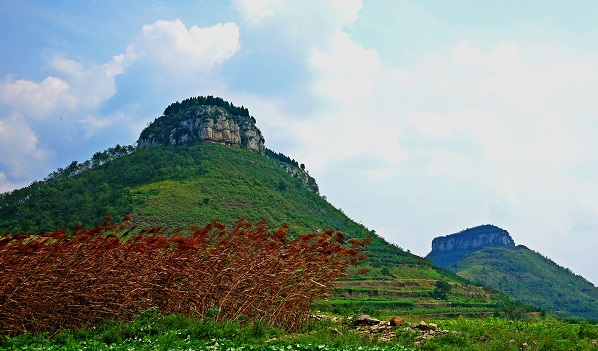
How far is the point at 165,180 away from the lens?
3452 inches

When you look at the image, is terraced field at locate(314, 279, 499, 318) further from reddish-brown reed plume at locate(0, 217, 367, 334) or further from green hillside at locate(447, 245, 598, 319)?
green hillside at locate(447, 245, 598, 319)

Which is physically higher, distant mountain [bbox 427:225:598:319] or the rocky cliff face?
the rocky cliff face

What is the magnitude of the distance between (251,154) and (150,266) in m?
103

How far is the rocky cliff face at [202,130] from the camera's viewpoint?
114562 mm

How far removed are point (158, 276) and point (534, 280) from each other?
13522cm

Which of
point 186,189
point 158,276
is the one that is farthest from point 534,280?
point 158,276

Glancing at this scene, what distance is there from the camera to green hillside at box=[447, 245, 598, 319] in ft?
361

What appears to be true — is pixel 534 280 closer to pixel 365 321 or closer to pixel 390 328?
pixel 365 321

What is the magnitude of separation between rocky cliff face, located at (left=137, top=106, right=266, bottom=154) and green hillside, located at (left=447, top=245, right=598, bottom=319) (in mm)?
70925

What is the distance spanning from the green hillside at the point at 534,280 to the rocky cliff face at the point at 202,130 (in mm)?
70925

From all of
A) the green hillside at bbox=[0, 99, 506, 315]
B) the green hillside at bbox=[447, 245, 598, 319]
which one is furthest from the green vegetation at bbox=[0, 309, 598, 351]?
the green hillside at bbox=[447, 245, 598, 319]

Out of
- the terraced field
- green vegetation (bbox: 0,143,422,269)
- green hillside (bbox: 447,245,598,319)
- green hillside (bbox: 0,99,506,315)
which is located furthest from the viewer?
green hillside (bbox: 447,245,598,319)

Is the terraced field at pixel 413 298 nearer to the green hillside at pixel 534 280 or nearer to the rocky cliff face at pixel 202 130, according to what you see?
the green hillside at pixel 534 280

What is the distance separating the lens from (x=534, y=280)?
127500 millimetres
